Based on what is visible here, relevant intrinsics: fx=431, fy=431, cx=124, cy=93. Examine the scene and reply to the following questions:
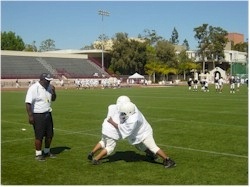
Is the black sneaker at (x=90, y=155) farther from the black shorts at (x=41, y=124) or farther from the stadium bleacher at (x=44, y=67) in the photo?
the stadium bleacher at (x=44, y=67)

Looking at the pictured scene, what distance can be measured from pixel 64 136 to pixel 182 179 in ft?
18.8

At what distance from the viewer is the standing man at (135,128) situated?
809cm

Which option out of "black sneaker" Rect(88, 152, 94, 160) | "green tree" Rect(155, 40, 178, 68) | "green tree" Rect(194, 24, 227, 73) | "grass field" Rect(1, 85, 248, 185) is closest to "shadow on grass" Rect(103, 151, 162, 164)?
"grass field" Rect(1, 85, 248, 185)

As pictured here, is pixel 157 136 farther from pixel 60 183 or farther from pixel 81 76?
pixel 81 76

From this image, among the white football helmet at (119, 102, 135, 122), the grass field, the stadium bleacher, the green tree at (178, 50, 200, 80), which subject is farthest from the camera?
the green tree at (178, 50, 200, 80)

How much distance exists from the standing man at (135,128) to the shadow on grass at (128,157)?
1.90 feet

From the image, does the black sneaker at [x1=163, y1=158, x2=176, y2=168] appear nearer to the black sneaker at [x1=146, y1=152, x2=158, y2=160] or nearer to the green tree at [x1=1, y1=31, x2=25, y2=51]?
the black sneaker at [x1=146, y1=152, x2=158, y2=160]

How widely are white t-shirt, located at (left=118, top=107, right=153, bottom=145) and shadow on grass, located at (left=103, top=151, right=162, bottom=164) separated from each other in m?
0.78

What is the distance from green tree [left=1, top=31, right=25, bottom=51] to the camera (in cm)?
10094

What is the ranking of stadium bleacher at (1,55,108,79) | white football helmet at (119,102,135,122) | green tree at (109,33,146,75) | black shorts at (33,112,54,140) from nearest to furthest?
white football helmet at (119,102,135,122) → black shorts at (33,112,54,140) → stadium bleacher at (1,55,108,79) → green tree at (109,33,146,75)

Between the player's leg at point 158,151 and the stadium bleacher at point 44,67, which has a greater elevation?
the stadium bleacher at point 44,67

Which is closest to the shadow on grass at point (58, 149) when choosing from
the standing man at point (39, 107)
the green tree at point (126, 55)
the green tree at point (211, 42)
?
the standing man at point (39, 107)

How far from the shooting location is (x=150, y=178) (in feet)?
24.5

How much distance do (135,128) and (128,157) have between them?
1.34 metres
